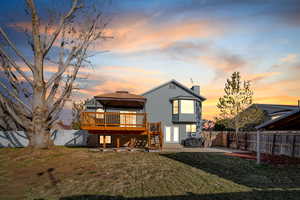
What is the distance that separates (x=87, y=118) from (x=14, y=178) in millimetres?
8936

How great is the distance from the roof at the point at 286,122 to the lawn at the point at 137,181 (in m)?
2.51

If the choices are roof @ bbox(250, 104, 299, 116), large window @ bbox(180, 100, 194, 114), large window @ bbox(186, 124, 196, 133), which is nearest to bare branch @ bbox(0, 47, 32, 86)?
large window @ bbox(180, 100, 194, 114)

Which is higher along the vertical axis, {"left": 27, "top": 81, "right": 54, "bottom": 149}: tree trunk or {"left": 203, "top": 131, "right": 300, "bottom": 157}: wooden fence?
{"left": 27, "top": 81, "right": 54, "bottom": 149}: tree trunk

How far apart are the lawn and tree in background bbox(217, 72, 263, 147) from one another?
23631 mm

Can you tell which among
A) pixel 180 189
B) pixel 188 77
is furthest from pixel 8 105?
pixel 188 77

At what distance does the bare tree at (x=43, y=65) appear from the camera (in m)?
18.4

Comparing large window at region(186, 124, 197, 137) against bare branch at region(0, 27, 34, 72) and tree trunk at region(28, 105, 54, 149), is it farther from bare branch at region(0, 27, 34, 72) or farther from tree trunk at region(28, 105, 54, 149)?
bare branch at region(0, 27, 34, 72)

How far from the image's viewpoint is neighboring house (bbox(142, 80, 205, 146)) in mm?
29156

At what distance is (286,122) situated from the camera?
13984 millimetres

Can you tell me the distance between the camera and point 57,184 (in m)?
9.30

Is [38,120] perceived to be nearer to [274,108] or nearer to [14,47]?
[14,47]

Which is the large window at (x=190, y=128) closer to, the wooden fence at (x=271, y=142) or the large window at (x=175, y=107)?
the wooden fence at (x=271, y=142)

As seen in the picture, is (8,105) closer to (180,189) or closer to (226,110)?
(180,189)

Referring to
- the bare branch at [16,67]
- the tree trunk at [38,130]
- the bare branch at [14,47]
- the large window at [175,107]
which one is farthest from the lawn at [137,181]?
the large window at [175,107]
